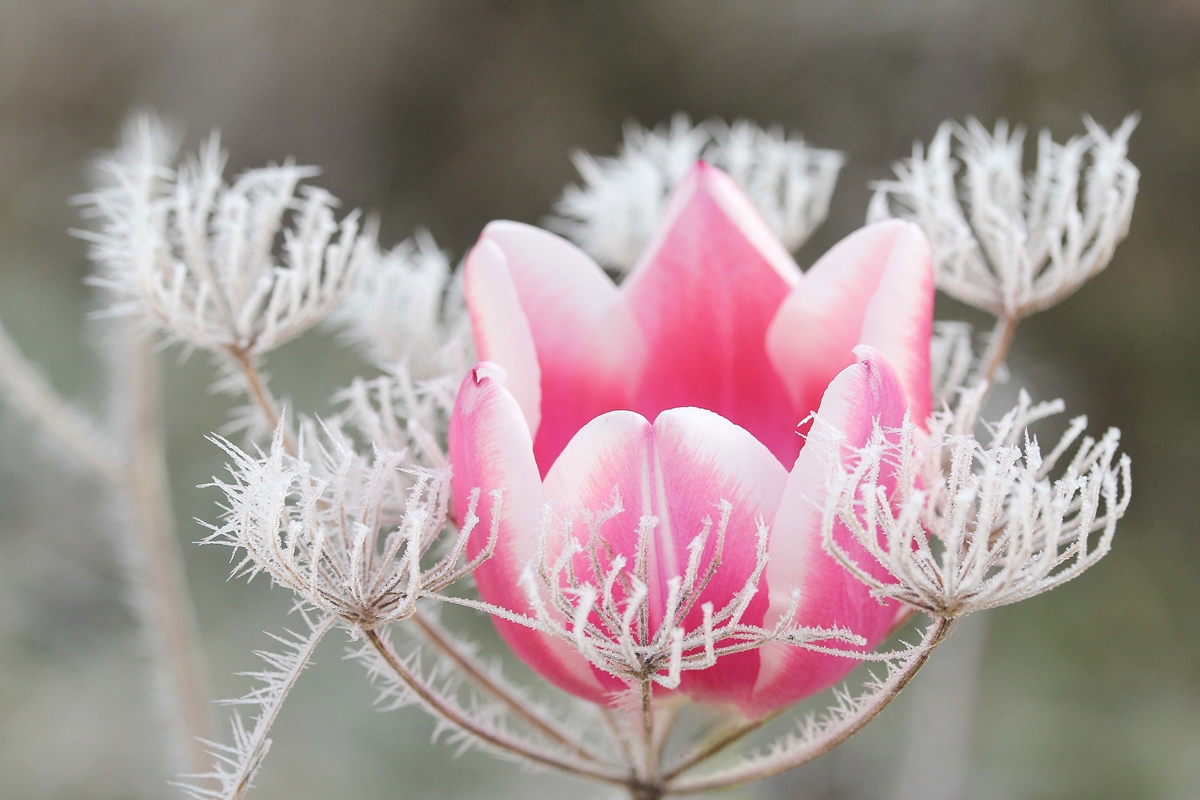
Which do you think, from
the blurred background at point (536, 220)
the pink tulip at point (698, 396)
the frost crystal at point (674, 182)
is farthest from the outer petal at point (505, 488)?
the blurred background at point (536, 220)

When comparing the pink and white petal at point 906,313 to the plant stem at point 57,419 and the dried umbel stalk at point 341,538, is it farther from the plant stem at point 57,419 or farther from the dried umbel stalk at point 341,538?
the plant stem at point 57,419

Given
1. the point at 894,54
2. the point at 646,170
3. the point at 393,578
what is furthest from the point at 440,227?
the point at 393,578

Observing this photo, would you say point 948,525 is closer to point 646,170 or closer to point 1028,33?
point 646,170

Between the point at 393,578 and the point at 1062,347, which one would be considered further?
the point at 1062,347

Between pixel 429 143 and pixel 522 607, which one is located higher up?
pixel 429 143

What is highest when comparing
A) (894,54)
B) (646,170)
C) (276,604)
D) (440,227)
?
(894,54)

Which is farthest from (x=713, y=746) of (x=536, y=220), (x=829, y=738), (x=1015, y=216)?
(x=536, y=220)
